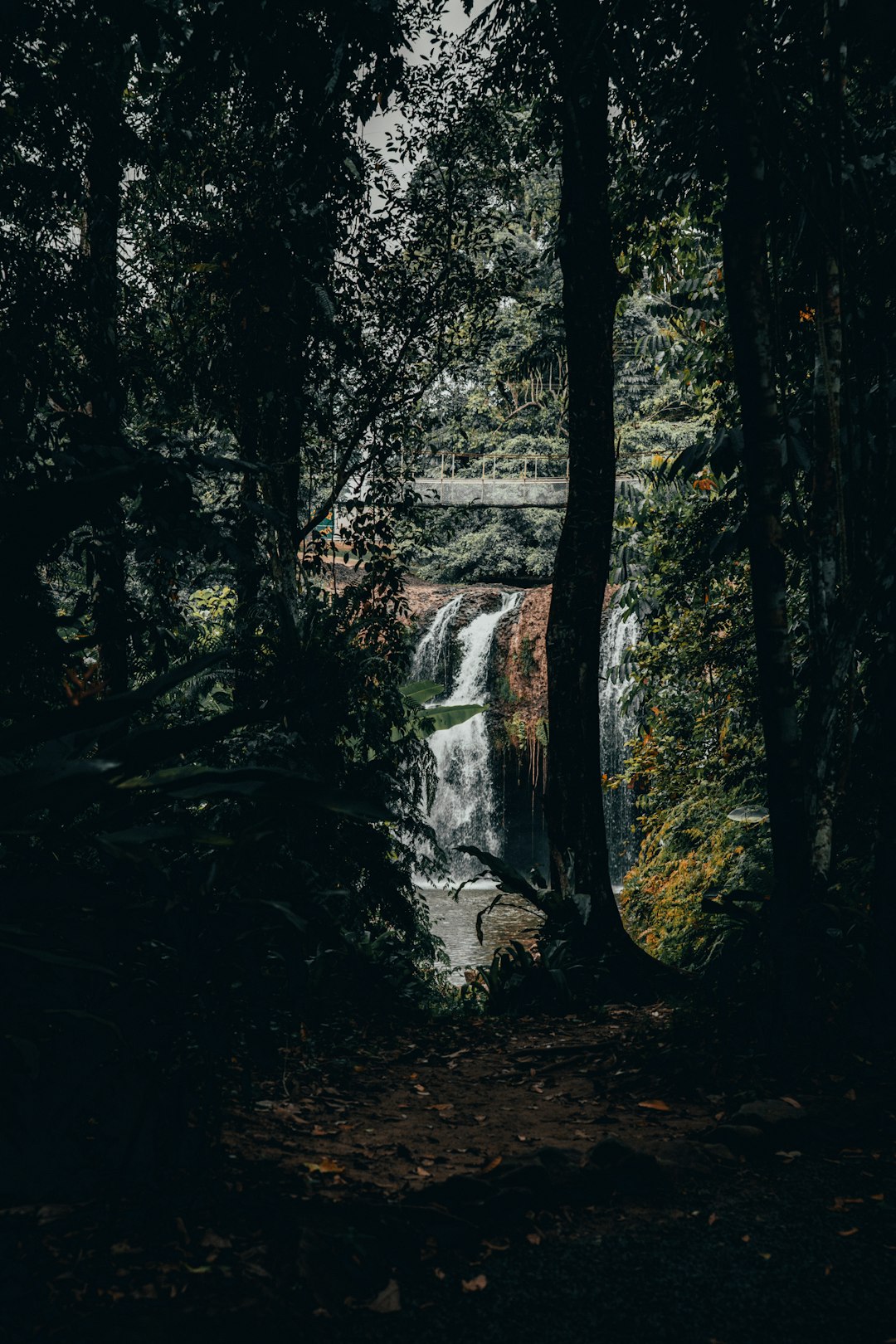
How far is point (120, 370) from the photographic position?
5332 mm

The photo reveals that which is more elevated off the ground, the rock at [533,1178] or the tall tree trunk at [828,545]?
the tall tree trunk at [828,545]

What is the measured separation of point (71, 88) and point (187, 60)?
1.35 m

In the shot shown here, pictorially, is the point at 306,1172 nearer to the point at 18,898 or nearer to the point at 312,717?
the point at 18,898

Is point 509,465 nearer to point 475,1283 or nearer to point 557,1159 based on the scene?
point 557,1159

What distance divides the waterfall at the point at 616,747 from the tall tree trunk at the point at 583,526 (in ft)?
30.6

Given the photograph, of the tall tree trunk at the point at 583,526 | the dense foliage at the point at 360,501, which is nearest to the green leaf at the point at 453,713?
the dense foliage at the point at 360,501

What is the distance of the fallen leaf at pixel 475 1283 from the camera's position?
2.21 meters

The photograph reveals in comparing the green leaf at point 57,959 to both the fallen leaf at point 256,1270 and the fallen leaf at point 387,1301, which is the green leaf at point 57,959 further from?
the fallen leaf at point 387,1301

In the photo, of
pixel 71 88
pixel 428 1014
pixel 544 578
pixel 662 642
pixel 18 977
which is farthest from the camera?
pixel 544 578

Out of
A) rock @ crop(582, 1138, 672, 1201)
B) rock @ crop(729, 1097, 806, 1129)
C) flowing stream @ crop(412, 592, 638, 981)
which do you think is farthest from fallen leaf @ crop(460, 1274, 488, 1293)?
flowing stream @ crop(412, 592, 638, 981)

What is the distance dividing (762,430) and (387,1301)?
3390 millimetres

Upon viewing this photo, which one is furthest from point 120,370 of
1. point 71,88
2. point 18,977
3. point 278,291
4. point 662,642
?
point 662,642

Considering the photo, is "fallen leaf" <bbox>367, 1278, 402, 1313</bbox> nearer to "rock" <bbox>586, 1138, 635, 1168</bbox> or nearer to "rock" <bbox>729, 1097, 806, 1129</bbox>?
"rock" <bbox>586, 1138, 635, 1168</bbox>

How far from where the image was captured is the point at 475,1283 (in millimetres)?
2238
